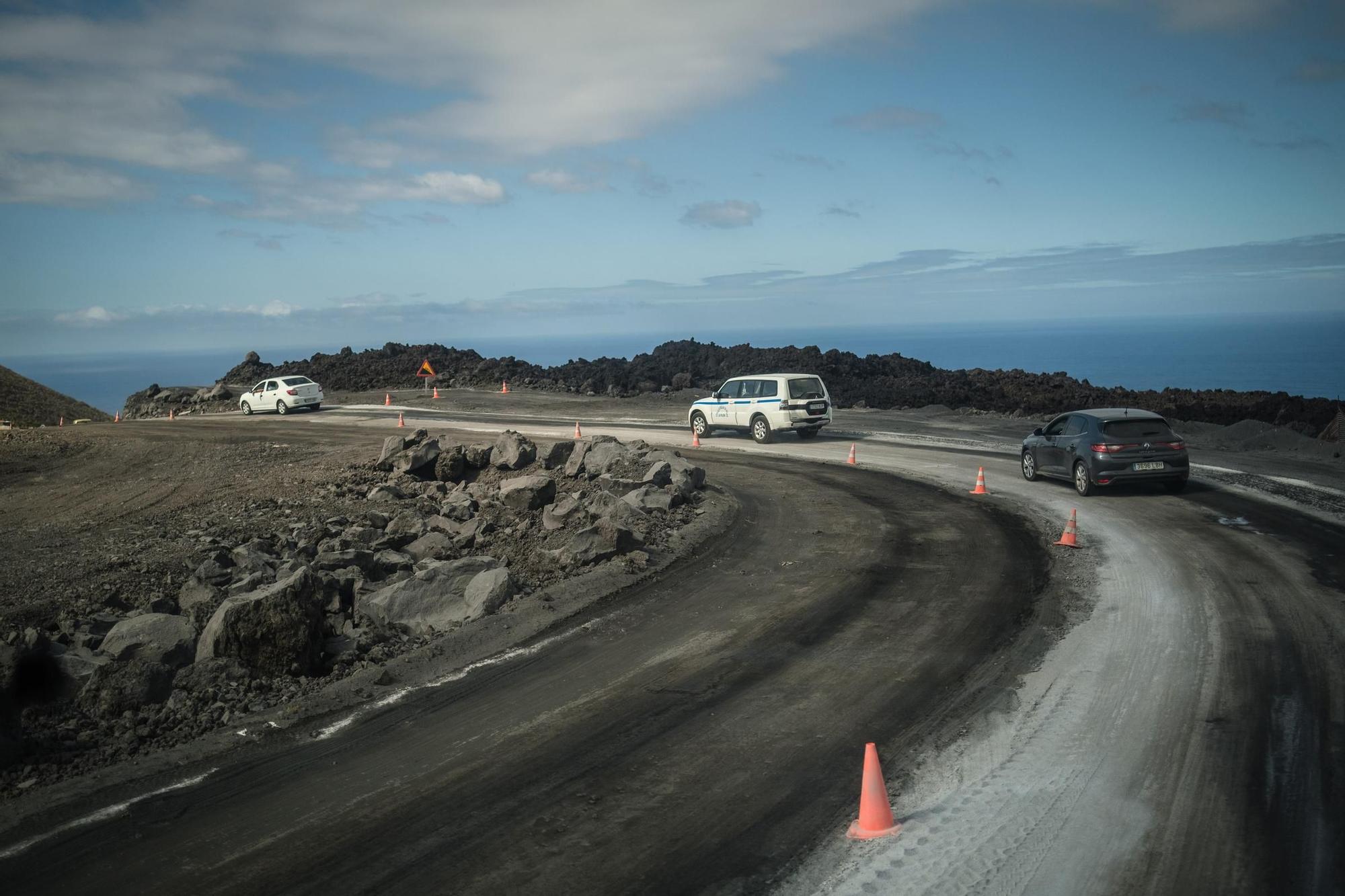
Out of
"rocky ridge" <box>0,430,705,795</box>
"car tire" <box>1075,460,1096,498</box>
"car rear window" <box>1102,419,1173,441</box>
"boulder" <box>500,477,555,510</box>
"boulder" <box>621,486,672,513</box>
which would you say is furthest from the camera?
"car tire" <box>1075,460,1096,498</box>

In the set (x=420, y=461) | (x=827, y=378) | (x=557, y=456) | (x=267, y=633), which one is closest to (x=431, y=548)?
(x=267, y=633)

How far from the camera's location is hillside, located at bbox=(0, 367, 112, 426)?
4403cm

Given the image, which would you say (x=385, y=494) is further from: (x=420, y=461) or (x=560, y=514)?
(x=560, y=514)

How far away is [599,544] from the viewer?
13172 millimetres

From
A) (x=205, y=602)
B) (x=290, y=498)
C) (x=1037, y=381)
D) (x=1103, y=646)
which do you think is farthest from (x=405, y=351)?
(x=1103, y=646)

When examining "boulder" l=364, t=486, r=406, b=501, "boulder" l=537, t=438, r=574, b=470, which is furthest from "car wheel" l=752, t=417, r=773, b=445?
"boulder" l=364, t=486, r=406, b=501

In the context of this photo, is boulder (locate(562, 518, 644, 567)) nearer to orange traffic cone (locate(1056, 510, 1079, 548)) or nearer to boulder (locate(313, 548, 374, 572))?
boulder (locate(313, 548, 374, 572))

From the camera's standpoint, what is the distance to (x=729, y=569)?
12867mm

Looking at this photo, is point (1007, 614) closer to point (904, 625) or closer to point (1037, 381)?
point (904, 625)

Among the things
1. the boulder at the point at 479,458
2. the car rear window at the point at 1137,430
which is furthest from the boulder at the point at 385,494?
the car rear window at the point at 1137,430

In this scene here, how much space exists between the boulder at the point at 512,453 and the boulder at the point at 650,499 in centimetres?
483

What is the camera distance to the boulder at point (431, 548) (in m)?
14.0

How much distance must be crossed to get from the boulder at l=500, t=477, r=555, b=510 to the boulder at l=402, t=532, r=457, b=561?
7.00 feet

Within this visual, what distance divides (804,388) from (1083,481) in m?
10.6
